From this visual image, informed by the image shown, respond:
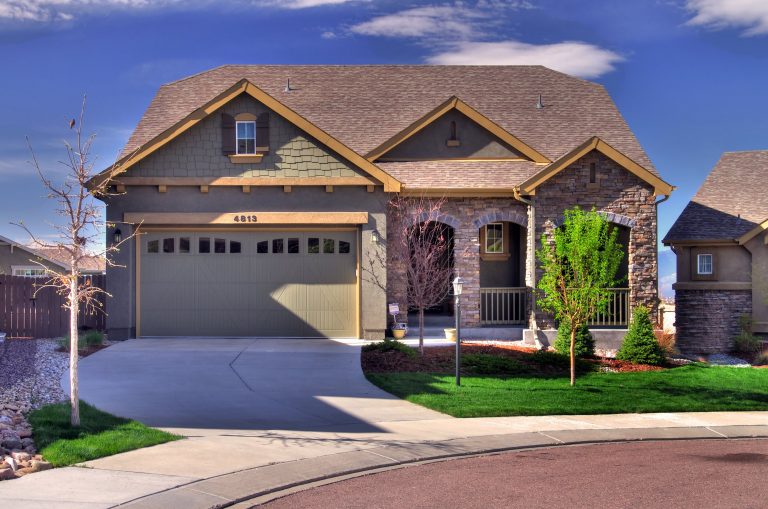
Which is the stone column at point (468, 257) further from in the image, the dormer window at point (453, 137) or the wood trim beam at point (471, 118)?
the wood trim beam at point (471, 118)

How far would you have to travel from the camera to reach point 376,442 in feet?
39.8

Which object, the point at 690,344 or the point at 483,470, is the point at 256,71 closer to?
the point at 690,344

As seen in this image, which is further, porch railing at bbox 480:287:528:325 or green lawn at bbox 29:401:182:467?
porch railing at bbox 480:287:528:325

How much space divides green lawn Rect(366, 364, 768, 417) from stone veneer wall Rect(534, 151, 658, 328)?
465 cm

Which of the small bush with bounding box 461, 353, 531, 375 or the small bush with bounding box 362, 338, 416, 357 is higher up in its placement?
the small bush with bounding box 362, 338, 416, 357

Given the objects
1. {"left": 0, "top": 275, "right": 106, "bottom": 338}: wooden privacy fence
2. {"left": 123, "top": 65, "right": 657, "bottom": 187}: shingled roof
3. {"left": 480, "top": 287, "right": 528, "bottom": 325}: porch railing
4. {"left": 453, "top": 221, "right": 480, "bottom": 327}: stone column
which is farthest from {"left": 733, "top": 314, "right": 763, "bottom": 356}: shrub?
{"left": 0, "top": 275, "right": 106, "bottom": 338}: wooden privacy fence

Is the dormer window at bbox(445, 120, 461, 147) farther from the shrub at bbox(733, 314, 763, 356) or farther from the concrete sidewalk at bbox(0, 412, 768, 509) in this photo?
the concrete sidewalk at bbox(0, 412, 768, 509)

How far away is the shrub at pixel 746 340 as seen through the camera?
1030 inches

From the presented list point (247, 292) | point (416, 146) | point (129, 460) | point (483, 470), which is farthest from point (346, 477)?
point (416, 146)

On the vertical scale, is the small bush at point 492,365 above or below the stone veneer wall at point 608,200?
below

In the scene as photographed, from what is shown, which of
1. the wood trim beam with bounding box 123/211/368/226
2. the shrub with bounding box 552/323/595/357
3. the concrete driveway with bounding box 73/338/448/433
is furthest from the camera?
the wood trim beam with bounding box 123/211/368/226

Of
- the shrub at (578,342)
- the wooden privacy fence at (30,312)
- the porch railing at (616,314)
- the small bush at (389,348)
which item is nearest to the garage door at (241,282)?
the wooden privacy fence at (30,312)

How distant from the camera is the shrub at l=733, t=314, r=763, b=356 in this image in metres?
26.2

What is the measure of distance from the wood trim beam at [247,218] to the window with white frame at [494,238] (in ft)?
16.3
